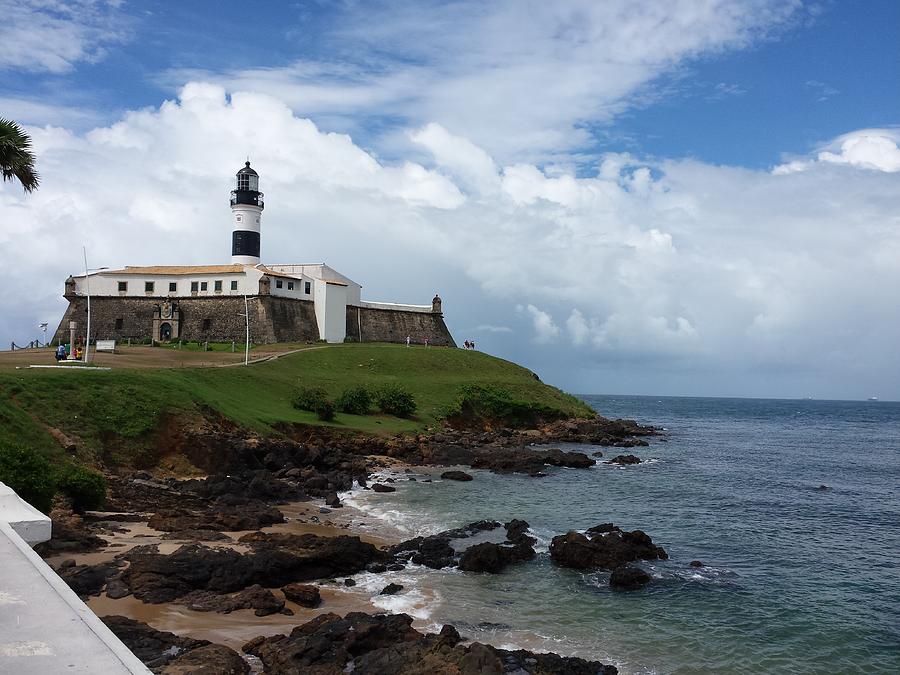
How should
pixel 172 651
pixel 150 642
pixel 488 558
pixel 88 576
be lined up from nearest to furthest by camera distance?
pixel 172 651 < pixel 150 642 < pixel 88 576 < pixel 488 558

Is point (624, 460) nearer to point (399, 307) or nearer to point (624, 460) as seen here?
point (624, 460)

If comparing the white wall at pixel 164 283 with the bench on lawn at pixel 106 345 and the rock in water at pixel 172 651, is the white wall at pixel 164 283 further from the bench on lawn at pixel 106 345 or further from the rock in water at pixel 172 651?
the rock in water at pixel 172 651

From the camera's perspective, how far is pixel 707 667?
13.4 meters

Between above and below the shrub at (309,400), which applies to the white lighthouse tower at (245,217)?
above

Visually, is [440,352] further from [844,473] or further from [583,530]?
[583,530]

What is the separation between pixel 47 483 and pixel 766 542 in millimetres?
21319

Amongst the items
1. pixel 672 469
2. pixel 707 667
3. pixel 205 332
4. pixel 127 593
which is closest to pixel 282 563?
pixel 127 593

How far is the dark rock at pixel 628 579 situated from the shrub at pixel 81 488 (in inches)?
576

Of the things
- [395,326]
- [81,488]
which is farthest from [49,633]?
[395,326]

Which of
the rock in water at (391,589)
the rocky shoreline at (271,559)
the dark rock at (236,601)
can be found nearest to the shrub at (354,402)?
the rocky shoreline at (271,559)

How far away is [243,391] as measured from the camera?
44469 mm

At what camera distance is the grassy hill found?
28188 mm

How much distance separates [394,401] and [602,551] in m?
32.6

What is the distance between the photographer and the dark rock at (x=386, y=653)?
461 inches
